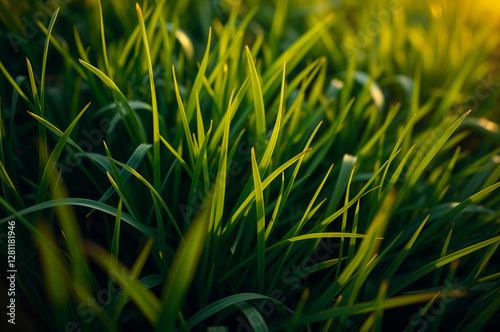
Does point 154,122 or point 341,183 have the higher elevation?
point 154,122

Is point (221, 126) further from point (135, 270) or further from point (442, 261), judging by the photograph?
point (442, 261)

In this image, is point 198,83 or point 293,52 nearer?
point 198,83

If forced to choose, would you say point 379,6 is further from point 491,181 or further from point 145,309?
point 145,309

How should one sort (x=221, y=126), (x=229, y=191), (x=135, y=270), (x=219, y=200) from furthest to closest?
(x=229, y=191), (x=221, y=126), (x=219, y=200), (x=135, y=270)

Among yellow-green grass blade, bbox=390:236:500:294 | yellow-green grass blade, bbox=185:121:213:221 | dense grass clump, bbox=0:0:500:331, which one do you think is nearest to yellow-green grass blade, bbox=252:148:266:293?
dense grass clump, bbox=0:0:500:331

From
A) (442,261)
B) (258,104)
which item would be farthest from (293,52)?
(442,261)

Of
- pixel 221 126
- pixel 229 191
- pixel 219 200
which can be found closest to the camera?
pixel 219 200

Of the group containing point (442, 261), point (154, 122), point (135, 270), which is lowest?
point (442, 261)

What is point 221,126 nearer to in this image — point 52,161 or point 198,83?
point 198,83
